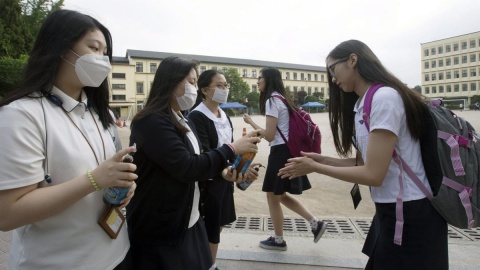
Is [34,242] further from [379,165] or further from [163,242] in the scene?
[379,165]

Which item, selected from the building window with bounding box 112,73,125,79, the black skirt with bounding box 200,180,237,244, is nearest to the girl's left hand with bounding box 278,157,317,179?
the black skirt with bounding box 200,180,237,244

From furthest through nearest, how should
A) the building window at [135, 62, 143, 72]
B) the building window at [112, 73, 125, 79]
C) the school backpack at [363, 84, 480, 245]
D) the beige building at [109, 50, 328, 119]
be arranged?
the building window at [135, 62, 143, 72] < the building window at [112, 73, 125, 79] < the beige building at [109, 50, 328, 119] < the school backpack at [363, 84, 480, 245]

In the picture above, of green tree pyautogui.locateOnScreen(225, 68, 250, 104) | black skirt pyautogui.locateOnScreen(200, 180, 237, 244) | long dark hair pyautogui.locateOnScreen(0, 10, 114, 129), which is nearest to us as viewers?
long dark hair pyautogui.locateOnScreen(0, 10, 114, 129)

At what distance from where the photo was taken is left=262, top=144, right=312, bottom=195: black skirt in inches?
135

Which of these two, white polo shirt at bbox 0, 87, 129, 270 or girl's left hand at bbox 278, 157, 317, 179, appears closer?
white polo shirt at bbox 0, 87, 129, 270

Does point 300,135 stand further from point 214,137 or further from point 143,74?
point 143,74

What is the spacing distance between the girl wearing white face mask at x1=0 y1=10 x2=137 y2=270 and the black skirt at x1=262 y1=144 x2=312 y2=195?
6.95ft

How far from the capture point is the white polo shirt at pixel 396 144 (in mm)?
1611

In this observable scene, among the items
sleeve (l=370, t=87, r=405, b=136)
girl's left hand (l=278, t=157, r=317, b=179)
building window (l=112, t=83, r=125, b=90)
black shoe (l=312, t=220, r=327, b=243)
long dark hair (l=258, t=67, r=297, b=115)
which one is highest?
building window (l=112, t=83, r=125, b=90)

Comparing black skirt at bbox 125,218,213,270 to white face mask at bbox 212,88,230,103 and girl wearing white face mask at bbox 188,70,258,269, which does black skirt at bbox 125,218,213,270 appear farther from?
white face mask at bbox 212,88,230,103

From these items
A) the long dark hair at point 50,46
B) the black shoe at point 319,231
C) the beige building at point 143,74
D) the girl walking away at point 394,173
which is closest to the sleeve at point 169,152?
the long dark hair at point 50,46

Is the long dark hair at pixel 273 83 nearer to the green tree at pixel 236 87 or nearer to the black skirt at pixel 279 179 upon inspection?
the black skirt at pixel 279 179

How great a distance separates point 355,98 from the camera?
2.22 metres

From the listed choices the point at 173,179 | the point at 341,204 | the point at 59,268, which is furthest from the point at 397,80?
the point at 341,204
